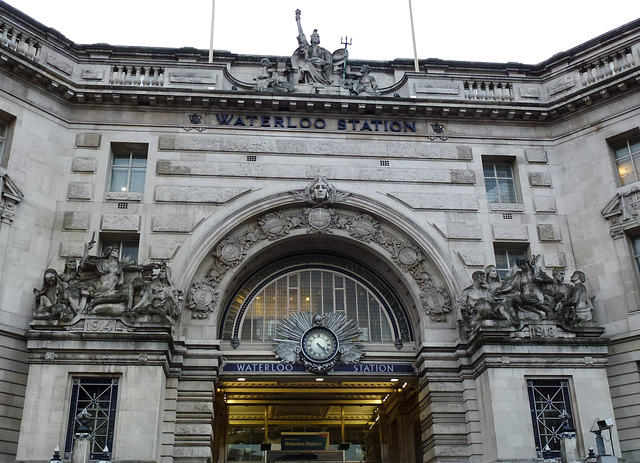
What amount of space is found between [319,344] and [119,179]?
31.9 ft

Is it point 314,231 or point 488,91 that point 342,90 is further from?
point 314,231

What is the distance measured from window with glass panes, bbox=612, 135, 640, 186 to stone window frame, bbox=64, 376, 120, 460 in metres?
19.4

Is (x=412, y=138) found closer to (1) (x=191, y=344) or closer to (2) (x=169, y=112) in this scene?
(2) (x=169, y=112)

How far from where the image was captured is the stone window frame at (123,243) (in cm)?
2481

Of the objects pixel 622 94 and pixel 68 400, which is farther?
pixel 622 94

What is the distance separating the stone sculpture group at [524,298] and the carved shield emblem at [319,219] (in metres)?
5.57

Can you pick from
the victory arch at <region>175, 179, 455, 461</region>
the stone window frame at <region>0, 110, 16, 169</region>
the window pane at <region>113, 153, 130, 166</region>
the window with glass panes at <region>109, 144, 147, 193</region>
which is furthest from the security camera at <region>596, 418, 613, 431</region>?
the stone window frame at <region>0, 110, 16, 169</region>

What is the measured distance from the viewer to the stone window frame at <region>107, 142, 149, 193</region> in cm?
2594

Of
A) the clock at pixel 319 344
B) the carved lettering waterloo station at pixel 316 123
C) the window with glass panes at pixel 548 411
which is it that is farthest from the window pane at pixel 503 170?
the clock at pixel 319 344

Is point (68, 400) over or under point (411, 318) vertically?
under

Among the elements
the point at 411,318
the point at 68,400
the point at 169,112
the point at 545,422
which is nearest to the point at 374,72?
the point at 169,112

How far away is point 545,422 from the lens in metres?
21.9

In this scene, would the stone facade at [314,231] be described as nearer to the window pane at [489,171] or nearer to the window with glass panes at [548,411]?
the window with glass panes at [548,411]

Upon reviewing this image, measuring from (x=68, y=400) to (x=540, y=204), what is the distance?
18.1 metres
